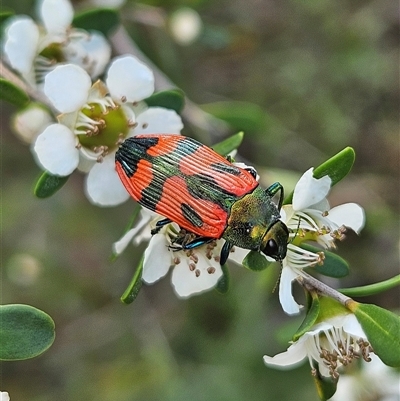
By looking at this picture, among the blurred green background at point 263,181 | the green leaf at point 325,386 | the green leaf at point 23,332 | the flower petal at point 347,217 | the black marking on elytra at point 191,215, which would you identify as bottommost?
the blurred green background at point 263,181

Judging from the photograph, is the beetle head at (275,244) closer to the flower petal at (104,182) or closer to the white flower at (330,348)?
the white flower at (330,348)

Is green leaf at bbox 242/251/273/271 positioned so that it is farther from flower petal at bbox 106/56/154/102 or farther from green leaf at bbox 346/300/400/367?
flower petal at bbox 106/56/154/102

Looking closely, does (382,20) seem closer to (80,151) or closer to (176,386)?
(176,386)

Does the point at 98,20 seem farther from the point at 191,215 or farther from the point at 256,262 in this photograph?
the point at 256,262

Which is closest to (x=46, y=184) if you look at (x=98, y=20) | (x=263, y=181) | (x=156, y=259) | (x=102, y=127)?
(x=102, y=127)

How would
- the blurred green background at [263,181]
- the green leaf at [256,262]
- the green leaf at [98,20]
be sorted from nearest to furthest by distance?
the green leaf at [256,262] → the green leaf at [98,20] → the blurred green background at [263,181]

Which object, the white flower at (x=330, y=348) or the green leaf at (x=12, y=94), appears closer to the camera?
the white flower at (x=330, y=348)

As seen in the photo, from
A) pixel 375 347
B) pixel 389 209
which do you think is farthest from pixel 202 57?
pixel 375 347

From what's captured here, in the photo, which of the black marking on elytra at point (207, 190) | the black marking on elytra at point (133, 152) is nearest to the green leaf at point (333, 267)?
the black marking on elytra at point (207, 190)
